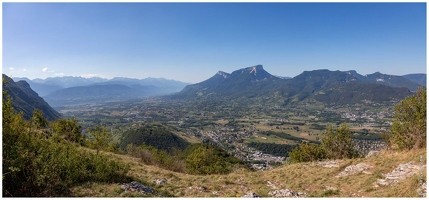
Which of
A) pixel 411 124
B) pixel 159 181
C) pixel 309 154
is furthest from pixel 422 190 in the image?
pixel 309 154

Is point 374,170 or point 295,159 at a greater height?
point 374,170

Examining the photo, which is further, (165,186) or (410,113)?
(410,113)

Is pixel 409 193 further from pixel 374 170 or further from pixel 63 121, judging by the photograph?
pixel 63 121

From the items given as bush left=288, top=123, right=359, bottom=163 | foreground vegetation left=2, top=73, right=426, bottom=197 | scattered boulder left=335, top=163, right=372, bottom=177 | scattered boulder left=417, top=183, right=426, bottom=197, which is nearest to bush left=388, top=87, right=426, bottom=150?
foreground vegetation left=2, top=73, right=426, bottom=197

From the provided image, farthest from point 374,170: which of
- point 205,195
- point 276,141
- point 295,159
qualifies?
point 276,141

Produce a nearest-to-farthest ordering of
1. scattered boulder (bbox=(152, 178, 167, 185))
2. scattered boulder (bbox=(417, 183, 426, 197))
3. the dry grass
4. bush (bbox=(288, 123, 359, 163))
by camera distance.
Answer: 1. scattered boulder (bbox=(417, 183, 426, 197))
2. the dry grass
3. scattered boulder (bbox=(152, 178, 167, 185))
4. bush (bbox=(288, 123, 359, 163))

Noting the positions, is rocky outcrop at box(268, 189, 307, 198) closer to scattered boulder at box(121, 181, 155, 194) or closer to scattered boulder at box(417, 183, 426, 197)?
scattered boulder at box(417, 183, 426, 197)
